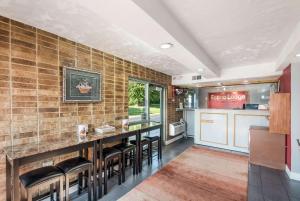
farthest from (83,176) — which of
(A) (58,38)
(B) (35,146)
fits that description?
(A) (58,38)

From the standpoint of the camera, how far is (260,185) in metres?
2.66

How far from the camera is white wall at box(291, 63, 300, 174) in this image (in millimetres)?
2846

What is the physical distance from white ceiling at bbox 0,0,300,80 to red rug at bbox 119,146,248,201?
2101 mm

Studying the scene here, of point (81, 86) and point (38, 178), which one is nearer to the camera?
point (38, 178)

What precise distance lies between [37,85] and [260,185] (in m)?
3.76

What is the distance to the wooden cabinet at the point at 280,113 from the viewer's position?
9.95 ft

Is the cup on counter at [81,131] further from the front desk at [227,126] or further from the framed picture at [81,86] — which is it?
the front desk at [227,126]

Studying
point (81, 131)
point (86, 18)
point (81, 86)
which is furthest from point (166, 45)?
point (81, 131)

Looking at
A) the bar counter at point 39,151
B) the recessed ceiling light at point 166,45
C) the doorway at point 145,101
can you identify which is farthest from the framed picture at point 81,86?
the recessed ceiling light at point 166,45

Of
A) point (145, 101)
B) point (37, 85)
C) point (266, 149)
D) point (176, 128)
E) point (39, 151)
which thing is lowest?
point (266, 149)

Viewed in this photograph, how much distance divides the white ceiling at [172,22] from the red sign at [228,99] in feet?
14.4

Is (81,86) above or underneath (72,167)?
above

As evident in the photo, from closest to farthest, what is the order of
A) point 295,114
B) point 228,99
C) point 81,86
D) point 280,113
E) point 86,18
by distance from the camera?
1. point 86,18
2. point 81,86
3. point 295,114
4. point 280,113
5. point 228,99

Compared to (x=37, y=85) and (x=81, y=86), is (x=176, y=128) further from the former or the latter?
(x=37, y=85)
